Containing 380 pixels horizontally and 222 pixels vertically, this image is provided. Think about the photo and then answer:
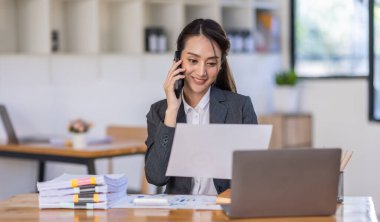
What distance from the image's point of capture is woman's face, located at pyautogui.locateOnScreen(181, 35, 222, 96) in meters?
3.12

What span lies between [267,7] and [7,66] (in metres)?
2.74

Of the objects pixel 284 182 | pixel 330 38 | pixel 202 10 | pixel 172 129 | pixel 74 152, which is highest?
pixel 202 10

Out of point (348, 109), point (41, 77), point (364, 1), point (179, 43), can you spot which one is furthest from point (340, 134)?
point (179, 43)

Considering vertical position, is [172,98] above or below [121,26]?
below

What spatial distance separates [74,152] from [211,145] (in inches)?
90.2

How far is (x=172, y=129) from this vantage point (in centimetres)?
301

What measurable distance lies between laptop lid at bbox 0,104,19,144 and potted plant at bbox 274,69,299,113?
8.67 ft

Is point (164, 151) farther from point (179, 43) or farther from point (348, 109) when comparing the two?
point (348, 109)

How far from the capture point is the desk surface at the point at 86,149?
16.0 feet

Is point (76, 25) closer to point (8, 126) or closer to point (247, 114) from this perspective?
point (8, 126)

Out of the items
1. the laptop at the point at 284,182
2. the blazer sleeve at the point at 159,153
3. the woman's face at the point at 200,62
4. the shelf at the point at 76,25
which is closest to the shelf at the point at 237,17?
the shelf at the point at 76,25

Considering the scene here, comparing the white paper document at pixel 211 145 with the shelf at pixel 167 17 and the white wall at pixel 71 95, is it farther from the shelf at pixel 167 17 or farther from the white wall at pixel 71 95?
the shelf at pixel 167 17

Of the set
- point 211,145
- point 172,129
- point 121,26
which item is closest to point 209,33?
point 172,129

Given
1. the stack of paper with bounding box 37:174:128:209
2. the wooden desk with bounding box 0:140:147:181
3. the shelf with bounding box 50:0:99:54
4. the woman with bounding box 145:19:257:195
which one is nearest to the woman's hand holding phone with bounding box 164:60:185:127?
the woman with bounding box 145:19:257:195
